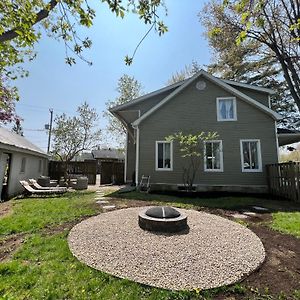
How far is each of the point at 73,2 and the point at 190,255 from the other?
4.79m

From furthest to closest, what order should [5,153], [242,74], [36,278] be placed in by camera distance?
1. [242,74]
2. [5,153]
3. [36,278]

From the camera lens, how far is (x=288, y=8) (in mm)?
13898

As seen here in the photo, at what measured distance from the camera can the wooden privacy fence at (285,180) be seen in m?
8.61

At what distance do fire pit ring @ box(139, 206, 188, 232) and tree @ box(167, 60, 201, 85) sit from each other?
2155cm

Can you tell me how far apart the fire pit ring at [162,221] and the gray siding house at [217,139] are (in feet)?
23.2

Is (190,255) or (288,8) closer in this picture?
(190,255)

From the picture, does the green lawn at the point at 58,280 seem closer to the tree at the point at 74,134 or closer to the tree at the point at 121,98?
the tree at the point at 74,134

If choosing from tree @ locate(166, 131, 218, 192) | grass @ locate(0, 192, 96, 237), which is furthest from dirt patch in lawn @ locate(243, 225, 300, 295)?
tree @ locate(166, 131, 218, 192)

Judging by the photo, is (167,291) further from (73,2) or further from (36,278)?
(73,2)

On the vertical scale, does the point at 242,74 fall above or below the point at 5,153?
above

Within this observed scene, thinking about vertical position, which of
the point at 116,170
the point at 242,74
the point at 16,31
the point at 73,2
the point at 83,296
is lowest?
the point at 83,296

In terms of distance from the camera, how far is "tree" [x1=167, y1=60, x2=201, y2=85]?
928 inches

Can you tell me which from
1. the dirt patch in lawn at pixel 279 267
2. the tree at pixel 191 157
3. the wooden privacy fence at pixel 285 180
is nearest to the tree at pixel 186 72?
the tree at pixel 191 157

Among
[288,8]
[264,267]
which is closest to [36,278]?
[264,267]
